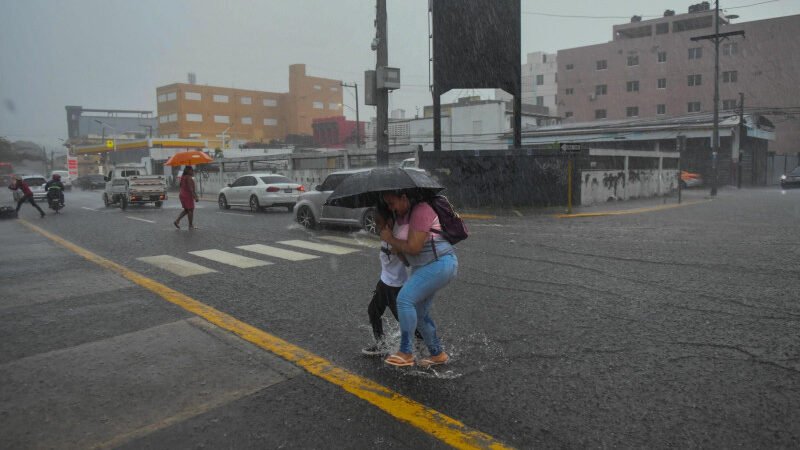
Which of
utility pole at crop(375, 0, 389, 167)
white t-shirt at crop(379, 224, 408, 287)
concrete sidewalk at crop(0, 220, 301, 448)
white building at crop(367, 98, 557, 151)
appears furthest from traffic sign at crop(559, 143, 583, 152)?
white building at crop(367, 98, 557, 151)

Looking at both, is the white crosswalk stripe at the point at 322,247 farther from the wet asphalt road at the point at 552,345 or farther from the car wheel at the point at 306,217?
the car wheel at the point at 306,217

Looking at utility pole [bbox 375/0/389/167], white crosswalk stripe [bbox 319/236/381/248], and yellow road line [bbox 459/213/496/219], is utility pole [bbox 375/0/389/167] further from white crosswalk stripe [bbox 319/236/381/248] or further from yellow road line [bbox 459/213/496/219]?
white crosswalk stripe [bbox 319/236/381/248]

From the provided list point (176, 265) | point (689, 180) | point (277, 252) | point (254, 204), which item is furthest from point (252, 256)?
point (689, 180)

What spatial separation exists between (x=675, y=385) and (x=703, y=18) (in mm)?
72679

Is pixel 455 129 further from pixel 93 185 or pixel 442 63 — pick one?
pixel 93 185

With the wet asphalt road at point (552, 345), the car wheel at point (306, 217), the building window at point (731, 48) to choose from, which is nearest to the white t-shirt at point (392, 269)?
the wet asphalt road at point (552, 345)

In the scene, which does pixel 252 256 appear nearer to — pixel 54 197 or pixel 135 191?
pixel 54 197

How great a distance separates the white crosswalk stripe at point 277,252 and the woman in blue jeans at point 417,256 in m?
5.96

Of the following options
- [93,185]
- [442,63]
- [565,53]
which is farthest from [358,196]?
[565,53]

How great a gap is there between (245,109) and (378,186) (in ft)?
328

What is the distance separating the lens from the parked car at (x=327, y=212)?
13867 mm

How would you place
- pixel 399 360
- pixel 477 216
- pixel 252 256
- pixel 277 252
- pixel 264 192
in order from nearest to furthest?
pixel 399 360 → pixel 252 256 → pixel 277 252 → pixel 477 216 → pixel 264 192

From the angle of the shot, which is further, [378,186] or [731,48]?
[731,48]

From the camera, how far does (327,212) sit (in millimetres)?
14672
